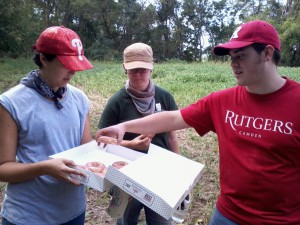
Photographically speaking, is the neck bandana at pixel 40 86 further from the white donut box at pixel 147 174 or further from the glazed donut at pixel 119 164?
the glazed donut at pixel 119 164

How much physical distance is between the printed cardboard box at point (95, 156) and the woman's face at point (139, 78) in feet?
2.24

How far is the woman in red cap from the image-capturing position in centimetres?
155

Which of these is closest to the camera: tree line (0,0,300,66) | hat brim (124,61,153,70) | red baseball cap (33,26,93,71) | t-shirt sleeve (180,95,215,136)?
red baseball cap (33,26,93,71)

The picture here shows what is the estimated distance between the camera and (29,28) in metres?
25.5

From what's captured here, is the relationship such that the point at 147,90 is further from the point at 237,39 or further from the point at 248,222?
the point at 248,222

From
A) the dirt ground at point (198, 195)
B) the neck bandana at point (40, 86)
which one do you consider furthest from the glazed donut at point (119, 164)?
the dirt ground at point (198, 195)

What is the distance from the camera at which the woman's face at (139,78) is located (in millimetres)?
2510

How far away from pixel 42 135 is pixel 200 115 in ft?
2.89

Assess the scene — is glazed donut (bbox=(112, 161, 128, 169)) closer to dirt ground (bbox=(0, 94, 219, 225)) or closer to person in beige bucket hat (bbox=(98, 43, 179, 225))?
person in beige bucket hat (bbox=(98, 43, 179, 225))

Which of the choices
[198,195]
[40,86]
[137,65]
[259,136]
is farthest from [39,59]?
[198,195]

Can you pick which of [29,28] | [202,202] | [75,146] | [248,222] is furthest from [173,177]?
[29,28]

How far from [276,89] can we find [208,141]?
3944 mm

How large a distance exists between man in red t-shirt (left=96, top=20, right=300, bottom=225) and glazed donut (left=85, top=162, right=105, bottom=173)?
2.15 ft

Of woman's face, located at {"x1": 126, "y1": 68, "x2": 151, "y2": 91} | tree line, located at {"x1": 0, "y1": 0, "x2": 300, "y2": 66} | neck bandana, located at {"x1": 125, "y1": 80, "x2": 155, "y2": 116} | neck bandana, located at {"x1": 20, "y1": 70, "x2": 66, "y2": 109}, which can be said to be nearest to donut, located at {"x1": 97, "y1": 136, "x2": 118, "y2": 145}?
neck bandana, located at {"x1": 20, "y1": 70, "x2": 66, "y2": 109}
